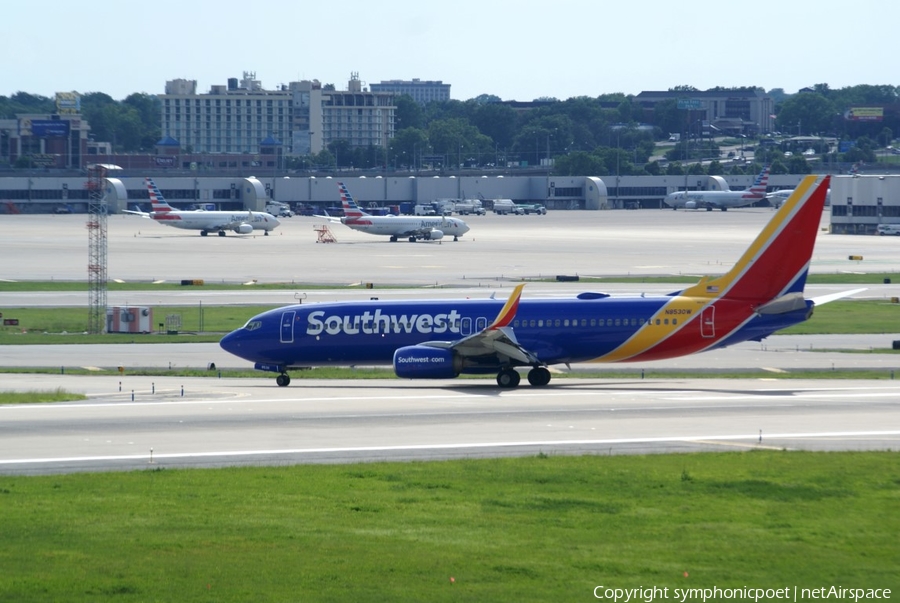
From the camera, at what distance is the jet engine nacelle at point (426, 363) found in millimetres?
42781

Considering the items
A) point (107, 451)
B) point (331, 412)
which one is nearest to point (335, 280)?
point (331, 412)

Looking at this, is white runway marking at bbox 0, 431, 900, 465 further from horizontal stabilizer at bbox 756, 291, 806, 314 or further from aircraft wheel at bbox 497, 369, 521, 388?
aircraft wheel at bbox 497, 369, 521, 388

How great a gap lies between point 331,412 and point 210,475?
10.2 metres

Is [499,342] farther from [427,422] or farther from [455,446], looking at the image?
[455,446]

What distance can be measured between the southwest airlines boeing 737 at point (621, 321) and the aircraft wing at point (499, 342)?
4 cm

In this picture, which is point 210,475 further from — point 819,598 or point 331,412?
point 819,598

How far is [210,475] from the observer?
26578mm

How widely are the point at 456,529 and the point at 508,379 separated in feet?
72.4

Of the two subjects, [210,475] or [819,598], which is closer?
[819,598]

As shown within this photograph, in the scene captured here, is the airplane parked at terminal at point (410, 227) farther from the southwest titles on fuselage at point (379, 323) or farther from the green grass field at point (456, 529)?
the green grass field at point (456, 529)

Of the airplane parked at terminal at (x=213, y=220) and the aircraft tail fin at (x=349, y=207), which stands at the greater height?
the aircraft tail fin at (x=349, y=207)

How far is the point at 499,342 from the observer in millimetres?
42500

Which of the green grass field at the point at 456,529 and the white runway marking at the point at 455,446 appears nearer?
the green grass field at the point at 456,529

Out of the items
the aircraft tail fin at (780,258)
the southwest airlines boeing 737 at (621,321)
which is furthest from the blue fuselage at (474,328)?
the aircraft tail fin at (780,258)
